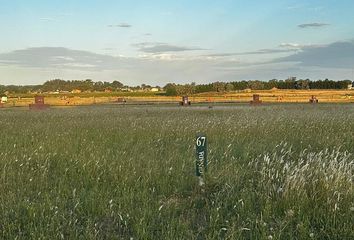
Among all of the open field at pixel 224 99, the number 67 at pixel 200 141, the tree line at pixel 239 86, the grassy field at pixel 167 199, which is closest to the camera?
the grassy field at pixel 167 199

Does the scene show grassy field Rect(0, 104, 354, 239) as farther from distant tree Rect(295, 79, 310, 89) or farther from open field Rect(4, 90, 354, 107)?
distant tree Rect(295, 79, 310, 89)

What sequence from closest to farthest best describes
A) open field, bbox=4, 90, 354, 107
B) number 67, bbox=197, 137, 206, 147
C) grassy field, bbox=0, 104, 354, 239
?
grassy field, bbox=0, 104, 354, 239 → number 67, bbox=197, 137, 206, 147 → open field, bbox=4, 90, 354, 107

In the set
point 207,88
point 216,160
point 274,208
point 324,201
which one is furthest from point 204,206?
point 207,88

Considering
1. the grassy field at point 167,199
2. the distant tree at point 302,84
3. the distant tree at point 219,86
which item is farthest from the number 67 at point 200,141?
the distant tree at point 302,84

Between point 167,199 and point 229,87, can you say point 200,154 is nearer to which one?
point 167,199

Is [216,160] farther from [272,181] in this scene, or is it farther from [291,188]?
[291,188]

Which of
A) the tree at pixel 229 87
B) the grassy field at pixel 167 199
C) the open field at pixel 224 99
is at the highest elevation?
the tree at pixel 229 87

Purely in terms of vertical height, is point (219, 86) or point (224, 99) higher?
point (219, 86)

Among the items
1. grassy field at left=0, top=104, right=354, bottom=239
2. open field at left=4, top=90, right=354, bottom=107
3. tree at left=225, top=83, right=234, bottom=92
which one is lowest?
open field at left=4, top=90, right=354, bottom=107

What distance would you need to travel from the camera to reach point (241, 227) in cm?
434

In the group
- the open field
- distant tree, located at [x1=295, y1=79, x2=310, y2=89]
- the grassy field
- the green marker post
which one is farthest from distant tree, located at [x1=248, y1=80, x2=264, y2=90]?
the green marker post

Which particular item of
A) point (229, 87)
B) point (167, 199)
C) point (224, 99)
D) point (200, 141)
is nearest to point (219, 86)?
point (229, 87)

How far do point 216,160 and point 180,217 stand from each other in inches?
114

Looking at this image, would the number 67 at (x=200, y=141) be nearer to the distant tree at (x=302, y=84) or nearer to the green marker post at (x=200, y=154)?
the green marker post at (x=200, y=154)
